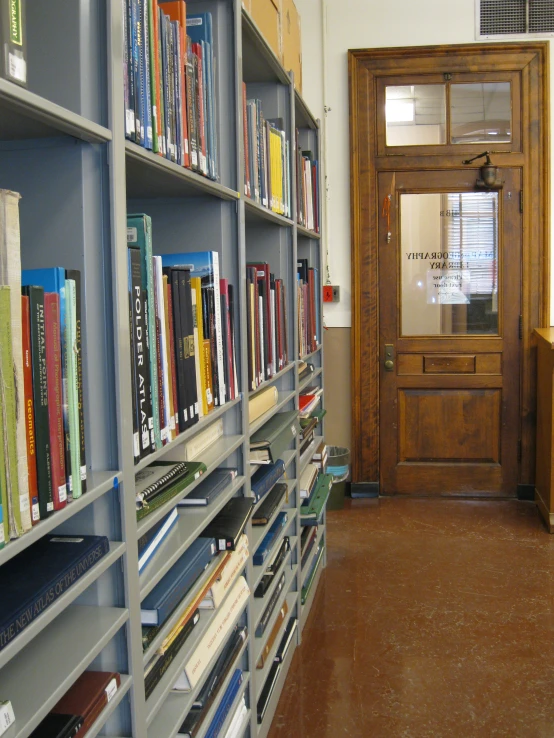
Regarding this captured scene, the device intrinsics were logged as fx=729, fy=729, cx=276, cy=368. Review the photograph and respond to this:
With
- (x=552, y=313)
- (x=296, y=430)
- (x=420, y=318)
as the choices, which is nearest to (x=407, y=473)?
(x=420, y=318)

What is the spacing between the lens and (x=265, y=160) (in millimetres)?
2260

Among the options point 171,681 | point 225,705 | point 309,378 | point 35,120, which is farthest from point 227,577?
point 309,378

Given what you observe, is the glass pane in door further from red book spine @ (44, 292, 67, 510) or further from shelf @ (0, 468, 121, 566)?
red book spine @ (44, 292, 67, 510)

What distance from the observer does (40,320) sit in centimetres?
91

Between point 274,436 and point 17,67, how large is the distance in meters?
1.50

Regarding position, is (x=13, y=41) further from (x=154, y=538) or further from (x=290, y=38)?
(x=290, y=38)

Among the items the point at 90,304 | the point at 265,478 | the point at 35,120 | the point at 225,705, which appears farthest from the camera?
the point at 265,478

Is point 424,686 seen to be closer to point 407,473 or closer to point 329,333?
point 407,473

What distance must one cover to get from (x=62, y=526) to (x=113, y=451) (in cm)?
14

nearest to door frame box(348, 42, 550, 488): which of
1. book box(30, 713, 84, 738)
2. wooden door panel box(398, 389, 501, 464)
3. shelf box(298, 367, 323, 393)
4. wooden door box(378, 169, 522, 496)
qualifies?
wooden door box(378, 169, 522, 496)

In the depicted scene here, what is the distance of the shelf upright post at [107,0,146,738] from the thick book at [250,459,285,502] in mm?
881

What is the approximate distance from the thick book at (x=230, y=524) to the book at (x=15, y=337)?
79cm

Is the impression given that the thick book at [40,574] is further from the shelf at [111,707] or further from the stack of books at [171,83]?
the stack of books at [171,83]

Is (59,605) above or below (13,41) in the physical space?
below
